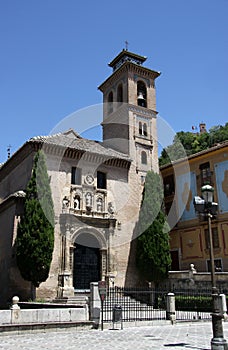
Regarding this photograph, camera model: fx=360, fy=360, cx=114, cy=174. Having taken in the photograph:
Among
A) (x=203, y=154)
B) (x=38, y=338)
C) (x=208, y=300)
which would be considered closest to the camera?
(x=38, y=338)

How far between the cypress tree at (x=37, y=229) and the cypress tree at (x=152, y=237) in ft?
22.9

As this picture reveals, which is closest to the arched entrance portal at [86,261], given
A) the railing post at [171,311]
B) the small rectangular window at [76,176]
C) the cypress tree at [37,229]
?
the cypress tree at [37,229]

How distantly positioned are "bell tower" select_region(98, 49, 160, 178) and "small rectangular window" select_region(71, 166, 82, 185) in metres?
5.07

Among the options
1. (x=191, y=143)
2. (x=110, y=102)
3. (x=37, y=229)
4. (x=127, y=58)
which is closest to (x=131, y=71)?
(x=127, y=58)

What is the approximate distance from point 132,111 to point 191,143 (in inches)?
1000

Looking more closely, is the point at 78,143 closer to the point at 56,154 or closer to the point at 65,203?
the point at 56,154

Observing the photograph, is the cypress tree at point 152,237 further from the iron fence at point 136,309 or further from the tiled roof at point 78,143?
the tiled roof at point 78,143

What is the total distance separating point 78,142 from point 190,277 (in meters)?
12.7

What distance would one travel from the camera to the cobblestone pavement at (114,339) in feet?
32.1

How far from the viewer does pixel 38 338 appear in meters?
11.5

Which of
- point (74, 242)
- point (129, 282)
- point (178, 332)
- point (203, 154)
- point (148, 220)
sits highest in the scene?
point (203, 154)

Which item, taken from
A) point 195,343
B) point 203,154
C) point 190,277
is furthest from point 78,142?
point 195,343

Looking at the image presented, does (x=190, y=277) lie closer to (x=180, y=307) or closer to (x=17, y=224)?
(x=180, y=307)

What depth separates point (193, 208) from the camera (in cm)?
2972
